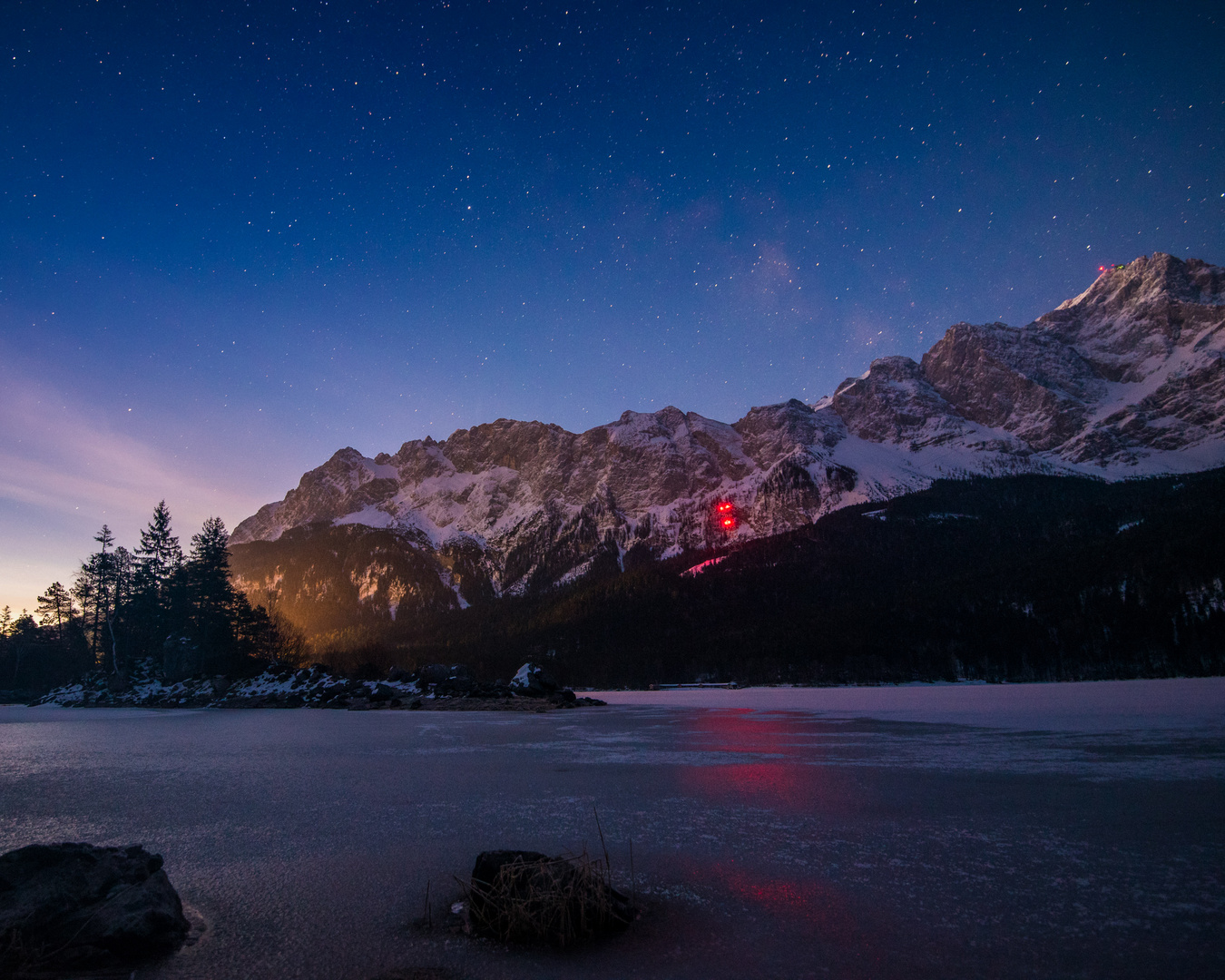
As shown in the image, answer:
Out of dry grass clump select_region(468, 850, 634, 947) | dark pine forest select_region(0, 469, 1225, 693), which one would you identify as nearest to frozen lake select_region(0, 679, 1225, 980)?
dry grass clump select_region(468, 850, 634, 947)

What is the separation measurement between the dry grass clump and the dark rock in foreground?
2805mm

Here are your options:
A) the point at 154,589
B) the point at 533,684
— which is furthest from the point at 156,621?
the point at 533,684

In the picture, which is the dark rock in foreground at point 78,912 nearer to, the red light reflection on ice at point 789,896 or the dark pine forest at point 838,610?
the red light reflection on ice at point 789,896

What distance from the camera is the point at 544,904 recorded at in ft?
19.4

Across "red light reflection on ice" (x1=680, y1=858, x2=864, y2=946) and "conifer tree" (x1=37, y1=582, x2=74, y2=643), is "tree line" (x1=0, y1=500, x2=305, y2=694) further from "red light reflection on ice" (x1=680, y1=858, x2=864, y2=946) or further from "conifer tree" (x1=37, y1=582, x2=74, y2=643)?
"red light reflection on ice" (x1=680, y1=858, x2=864, y2=946)

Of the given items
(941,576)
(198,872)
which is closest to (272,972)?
(198,872)

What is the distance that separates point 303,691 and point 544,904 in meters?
60.2

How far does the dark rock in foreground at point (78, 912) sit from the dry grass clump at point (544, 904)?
280 centimetres

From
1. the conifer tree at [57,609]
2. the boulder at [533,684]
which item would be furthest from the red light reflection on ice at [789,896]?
the conifer tree at [57,609]

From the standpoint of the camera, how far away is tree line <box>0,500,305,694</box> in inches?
2613

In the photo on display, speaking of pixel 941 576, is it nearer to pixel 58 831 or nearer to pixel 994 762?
pixel 994 762

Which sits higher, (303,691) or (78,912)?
(78,912)

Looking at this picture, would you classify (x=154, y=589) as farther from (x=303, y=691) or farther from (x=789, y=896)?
(x=789, y=896)

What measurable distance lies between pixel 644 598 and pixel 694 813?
154m
